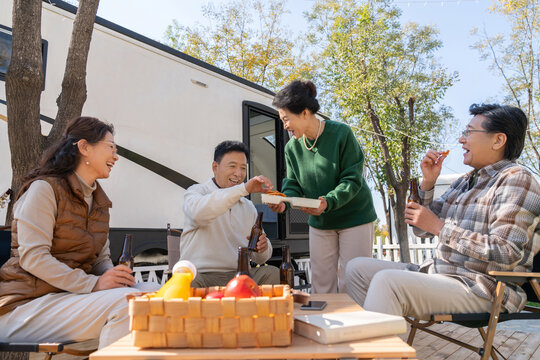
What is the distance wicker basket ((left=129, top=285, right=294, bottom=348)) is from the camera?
3.32 feet

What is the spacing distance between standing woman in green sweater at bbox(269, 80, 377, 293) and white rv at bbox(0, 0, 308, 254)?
180 centimetres

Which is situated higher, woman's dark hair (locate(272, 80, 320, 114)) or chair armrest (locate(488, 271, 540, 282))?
woman's dark hair (locate(272, 80, 320, 114))

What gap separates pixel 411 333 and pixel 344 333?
1.70 m

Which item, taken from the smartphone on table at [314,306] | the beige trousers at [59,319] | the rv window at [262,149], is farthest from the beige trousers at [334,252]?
the rv window at [262,149]

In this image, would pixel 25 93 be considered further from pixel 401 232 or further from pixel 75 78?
pixel 401 232

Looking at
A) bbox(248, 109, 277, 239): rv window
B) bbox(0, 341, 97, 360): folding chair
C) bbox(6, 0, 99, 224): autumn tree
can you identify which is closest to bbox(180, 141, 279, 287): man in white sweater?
bbox(0, 341, 97, 360): folding chair

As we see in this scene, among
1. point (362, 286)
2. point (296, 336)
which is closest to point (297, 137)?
point (362, 286)

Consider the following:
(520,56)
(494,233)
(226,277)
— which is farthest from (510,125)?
(520,56)

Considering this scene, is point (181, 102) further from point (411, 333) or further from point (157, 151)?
point (411, 333)

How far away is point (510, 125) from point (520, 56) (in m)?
12.5

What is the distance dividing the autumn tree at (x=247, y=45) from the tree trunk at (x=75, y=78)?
1369 centimetres

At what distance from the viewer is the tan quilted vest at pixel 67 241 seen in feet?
5.42

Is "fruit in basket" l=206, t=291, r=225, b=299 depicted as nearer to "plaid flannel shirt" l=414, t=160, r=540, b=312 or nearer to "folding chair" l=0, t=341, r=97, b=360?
"folding chair" l=0, t=341, r=97, b=360

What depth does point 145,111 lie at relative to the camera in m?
4.03
